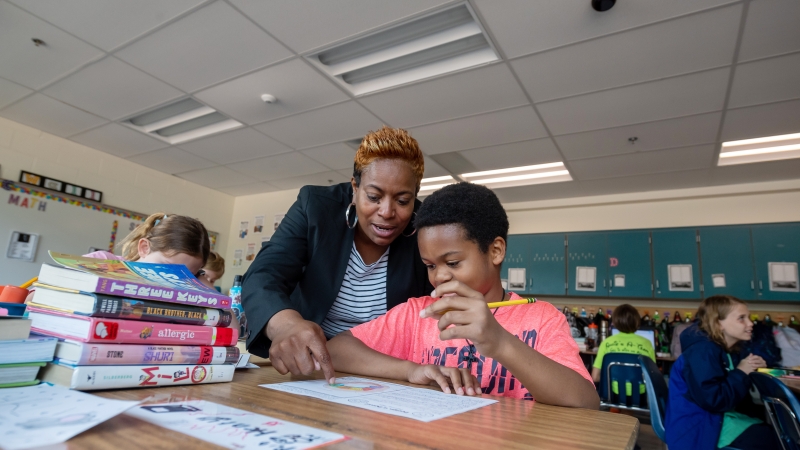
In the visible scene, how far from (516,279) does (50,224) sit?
4857 mm

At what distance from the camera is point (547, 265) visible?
5344 millimetres

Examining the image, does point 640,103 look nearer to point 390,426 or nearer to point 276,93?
point 276,93

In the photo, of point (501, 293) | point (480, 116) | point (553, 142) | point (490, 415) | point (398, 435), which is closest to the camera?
point (398, 435)

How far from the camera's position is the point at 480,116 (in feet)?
11.2

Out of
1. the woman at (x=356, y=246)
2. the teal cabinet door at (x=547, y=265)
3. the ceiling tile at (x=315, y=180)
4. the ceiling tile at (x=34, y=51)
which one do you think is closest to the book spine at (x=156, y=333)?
A: the woman at (x=356, y=246)

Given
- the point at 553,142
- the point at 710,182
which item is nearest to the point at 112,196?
the point at 553,142

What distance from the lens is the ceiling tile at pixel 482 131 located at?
3.39 meters

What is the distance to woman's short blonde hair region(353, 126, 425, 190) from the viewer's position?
121 centimetres

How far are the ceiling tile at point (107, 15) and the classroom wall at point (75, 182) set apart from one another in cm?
204

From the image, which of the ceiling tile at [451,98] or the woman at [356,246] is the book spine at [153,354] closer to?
the woman at [356,246]

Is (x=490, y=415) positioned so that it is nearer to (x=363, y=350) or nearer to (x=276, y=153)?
(x=363, y=350)

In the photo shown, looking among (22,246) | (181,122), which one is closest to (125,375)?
(181,122)

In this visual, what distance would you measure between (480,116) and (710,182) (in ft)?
9.25

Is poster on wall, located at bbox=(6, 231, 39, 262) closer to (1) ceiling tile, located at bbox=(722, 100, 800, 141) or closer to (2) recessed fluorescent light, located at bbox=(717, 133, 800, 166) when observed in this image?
(1) ceiling tile, located at bbox=(722, 100, 800, 141)
